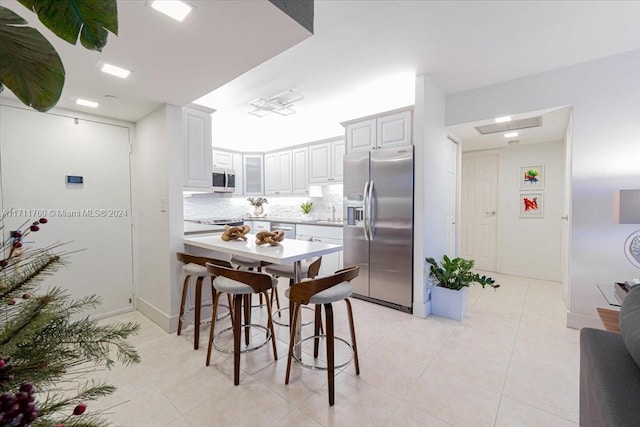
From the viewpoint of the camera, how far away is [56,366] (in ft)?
1.53

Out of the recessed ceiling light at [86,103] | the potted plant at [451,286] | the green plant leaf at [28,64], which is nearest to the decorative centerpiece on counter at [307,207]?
the potted plant at [451,286]

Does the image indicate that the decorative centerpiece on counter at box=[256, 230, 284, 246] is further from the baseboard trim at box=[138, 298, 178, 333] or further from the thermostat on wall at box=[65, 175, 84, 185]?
the thermostat on wall at box=[65, 175, 84, 185]

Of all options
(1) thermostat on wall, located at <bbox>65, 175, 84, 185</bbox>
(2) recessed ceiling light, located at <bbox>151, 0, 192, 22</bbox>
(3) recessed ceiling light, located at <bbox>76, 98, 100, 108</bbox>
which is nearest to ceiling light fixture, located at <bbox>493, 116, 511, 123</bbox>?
(2) recessed ceiling light, located at <bbox>151, 0, 192, 22</bbox>

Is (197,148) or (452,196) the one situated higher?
(197,148)

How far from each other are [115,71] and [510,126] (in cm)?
412

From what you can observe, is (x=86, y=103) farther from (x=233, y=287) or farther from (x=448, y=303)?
(x=448, y=303)

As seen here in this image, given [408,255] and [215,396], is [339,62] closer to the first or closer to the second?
[408,255]

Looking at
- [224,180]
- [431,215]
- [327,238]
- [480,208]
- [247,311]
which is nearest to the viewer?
[247,311]

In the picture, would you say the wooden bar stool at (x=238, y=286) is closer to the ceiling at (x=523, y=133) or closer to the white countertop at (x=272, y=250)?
the white countertop at (x=272, y=250)

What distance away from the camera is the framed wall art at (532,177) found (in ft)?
14.3

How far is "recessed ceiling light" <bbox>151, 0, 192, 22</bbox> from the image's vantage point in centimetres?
131

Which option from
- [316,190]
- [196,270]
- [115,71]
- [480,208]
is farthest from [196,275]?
[480,208]

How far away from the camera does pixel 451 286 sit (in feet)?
9.78

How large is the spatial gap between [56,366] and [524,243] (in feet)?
18.2
